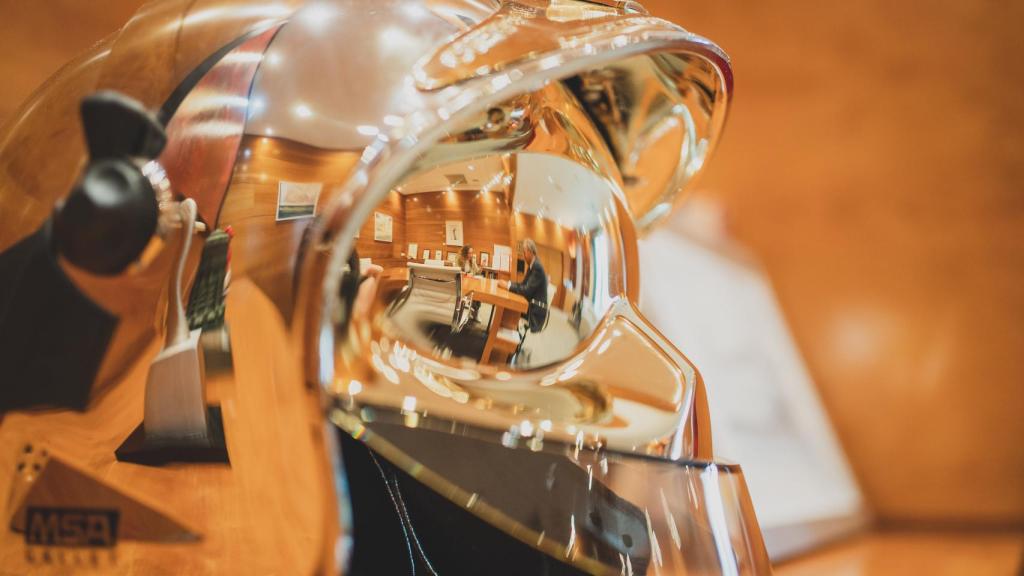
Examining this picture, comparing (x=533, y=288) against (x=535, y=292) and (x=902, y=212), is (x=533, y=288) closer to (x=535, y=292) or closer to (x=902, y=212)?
(x=535, y=292)

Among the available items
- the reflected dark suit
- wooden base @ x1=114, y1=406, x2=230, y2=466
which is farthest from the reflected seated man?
wooden base @ x1=114, y1=406, x2=230, y2=466

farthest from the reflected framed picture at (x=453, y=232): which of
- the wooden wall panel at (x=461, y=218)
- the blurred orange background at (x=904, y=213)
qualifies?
the blurred orange background at (x=904, y=213)

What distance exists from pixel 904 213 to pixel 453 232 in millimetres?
997

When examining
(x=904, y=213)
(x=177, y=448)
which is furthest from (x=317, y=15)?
(x=904, y=213)

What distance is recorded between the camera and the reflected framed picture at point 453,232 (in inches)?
9.2

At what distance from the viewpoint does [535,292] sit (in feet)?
0.82

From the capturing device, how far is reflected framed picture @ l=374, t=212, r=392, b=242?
221 millimetres

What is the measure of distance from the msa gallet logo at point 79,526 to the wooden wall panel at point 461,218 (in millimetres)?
125

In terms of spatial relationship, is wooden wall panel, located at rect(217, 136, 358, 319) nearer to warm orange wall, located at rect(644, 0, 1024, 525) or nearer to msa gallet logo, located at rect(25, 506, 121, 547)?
msa gallet logo, located at rect(25, 506, 121, 547)

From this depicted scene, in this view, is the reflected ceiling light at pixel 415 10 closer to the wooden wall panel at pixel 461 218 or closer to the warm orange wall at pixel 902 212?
the wooden wall panel at pixel 461 218

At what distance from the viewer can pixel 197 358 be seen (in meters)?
0.21

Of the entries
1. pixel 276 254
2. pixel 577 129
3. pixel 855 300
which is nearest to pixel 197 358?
pixel 276 254

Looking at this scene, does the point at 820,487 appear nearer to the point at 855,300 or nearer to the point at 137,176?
the point at 855,300

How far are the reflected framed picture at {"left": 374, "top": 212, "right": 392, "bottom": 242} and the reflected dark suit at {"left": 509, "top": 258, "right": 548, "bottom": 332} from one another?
5 cm
